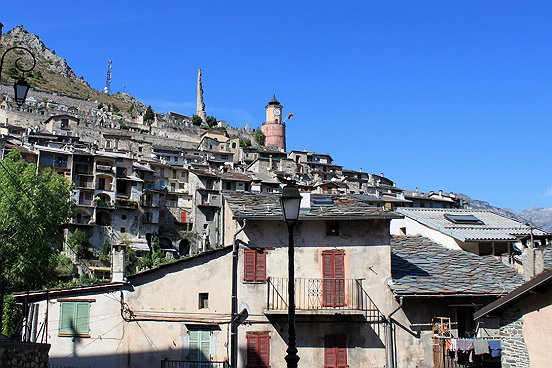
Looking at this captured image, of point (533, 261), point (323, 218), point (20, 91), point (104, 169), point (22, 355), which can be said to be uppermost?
point (104, 169)

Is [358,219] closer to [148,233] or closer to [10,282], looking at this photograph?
[10,282]

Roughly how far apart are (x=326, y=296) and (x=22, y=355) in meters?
10.8

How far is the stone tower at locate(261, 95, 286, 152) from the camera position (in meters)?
158

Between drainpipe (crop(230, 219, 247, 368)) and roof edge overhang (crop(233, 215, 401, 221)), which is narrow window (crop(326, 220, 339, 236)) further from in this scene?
drainpipe (crop(230, 219, 247, 368))

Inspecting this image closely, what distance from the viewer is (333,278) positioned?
72.7ft

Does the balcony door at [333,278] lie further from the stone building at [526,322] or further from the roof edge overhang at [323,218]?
the stone building at [526,322]

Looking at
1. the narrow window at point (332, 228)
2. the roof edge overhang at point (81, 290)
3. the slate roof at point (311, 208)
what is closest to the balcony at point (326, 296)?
the narrow window at point (332, 228)

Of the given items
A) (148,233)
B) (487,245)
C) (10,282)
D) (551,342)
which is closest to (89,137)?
(148,233)

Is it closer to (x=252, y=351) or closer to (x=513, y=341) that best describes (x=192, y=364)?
(x=252, y=351)

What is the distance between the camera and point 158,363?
21094 mm

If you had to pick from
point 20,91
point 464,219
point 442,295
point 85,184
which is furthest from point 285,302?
point 85,184

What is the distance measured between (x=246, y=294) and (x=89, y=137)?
332ft

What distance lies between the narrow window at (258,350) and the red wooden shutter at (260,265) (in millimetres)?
2037

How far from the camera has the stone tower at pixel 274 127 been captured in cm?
15800
